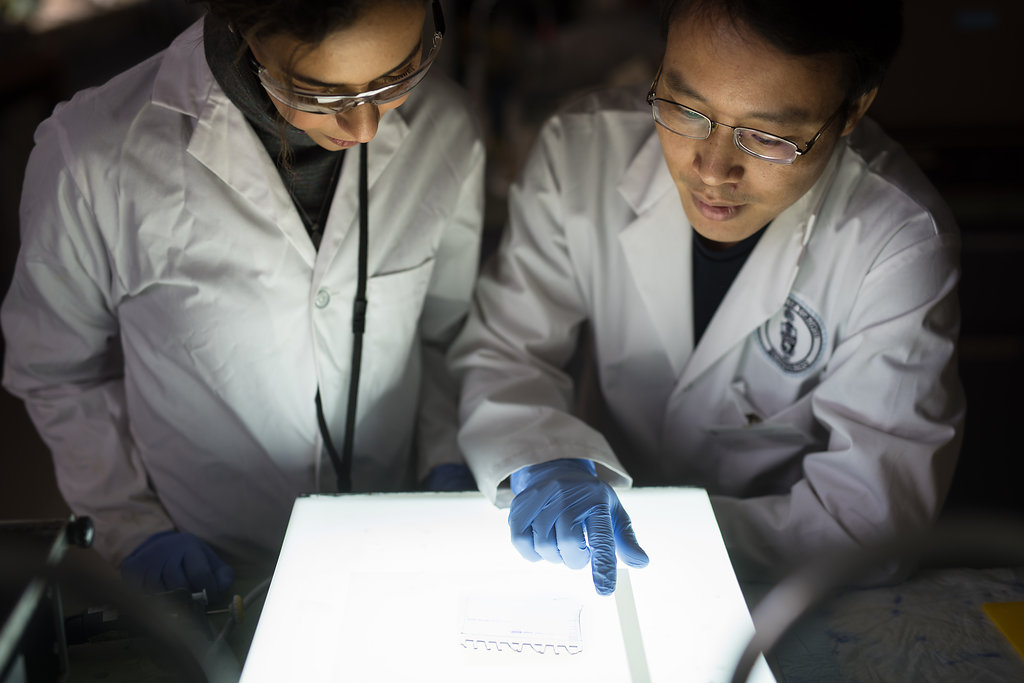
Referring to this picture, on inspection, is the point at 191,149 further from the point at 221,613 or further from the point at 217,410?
the point at 221,613

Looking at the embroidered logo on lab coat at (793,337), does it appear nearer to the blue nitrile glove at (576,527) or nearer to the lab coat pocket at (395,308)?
the blue nitrile glove at (576,527)

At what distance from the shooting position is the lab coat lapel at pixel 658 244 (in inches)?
55.2

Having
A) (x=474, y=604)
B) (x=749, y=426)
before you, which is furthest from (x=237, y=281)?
(x=749, y=426)

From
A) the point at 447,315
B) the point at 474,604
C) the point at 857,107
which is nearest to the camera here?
the point at 474,604

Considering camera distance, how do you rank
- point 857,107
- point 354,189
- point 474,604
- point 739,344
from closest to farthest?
point 474,604, point 857,107, point 354,189, point 739,344

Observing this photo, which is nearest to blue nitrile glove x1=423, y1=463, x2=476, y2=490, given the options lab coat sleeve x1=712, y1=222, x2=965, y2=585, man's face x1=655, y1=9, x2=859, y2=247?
lab coat sleeve x1=712, y1=222, x2=965, y2=585

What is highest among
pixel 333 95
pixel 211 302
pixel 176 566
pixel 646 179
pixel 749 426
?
pixel 333 95

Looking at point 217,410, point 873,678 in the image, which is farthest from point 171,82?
point 873,678

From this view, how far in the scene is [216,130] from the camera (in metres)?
1.17

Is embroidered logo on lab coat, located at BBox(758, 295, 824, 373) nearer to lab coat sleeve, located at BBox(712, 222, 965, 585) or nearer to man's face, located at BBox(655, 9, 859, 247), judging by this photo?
lab coat sleeve, located at BBox(712, 222, 965, 585)

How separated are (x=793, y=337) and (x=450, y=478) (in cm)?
58

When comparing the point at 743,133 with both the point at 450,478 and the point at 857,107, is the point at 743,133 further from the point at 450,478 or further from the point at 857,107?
the point at 450,478

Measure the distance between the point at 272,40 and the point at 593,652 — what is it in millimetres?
735

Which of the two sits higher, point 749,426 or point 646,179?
point 646,179
